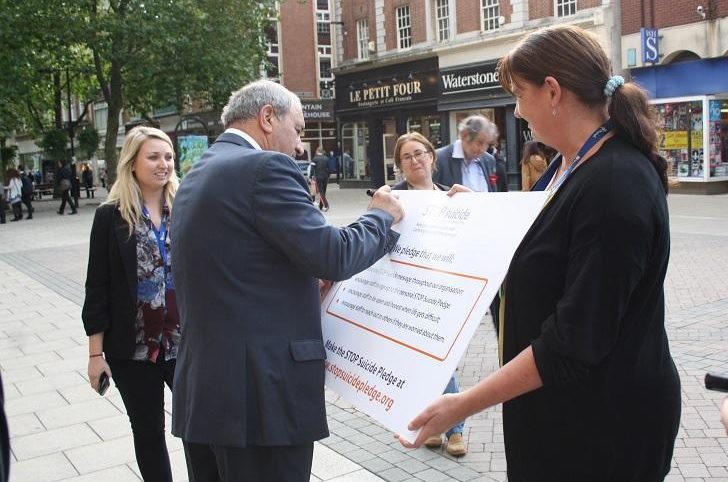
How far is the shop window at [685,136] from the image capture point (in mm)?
20609

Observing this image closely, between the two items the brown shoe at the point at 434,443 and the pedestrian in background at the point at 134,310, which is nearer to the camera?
the pedestrian in background at the point at 134,310

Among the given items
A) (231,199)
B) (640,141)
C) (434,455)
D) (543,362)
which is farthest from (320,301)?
(434,455)

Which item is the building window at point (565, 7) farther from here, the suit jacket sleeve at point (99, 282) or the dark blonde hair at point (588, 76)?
the dark blonde hair at point (588, 76)

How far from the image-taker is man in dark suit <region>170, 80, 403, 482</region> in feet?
7.14

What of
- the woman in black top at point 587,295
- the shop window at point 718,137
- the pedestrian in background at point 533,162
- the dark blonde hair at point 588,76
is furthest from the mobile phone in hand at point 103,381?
the shop window at point 718,137

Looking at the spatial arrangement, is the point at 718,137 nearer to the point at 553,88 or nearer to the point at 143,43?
the point at 143,43

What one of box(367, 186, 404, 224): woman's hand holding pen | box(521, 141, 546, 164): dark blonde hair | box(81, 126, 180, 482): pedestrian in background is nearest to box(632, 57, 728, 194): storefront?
box(521, 141, 546, 164): dark blonde hair

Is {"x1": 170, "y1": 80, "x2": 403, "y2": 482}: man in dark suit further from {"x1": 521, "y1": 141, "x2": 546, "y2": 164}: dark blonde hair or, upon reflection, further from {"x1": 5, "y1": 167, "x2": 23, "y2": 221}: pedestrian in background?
{"x1": 5, "y1": 167, "x2": 23, "y2": 221}: pedestrian in background

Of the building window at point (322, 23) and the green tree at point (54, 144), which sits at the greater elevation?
the building window at point (322, 23)

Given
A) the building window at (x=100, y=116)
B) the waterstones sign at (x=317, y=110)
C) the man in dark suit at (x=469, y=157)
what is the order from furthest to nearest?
the building window at (x=100, y=116)
the waterstones sign at (x=317, y=110)
the man in dark suit at (x=469, y=157)

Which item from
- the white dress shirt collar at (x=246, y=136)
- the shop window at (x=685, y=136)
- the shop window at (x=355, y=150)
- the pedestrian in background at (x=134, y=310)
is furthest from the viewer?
the shop window at (x=355, y=150)

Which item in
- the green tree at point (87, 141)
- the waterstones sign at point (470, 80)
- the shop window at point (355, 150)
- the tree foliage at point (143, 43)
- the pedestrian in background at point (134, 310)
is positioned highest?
the tree foliage at point (143, 43)

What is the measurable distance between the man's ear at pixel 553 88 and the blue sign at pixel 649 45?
2186cm

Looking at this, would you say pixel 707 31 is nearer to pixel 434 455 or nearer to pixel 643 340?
pixel 434 455
